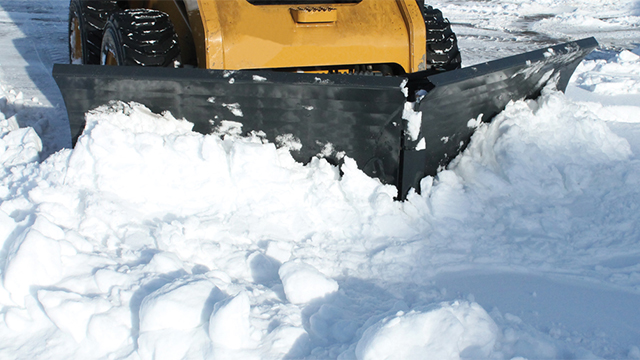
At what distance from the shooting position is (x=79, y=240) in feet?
7.51

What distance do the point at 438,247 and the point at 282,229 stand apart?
81cm

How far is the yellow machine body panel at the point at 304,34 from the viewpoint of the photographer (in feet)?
10.1

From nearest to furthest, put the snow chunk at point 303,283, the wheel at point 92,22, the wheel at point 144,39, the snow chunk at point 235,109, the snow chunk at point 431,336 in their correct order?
the snow chunk at point 431,336 < the snow chunk at point 303,283 < the snow chunk at point 235,109 < the wheel at point 144,39 < the wheel at point 92,22

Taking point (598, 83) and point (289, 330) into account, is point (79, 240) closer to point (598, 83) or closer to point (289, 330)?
point (289, 330)

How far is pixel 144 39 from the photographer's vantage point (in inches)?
125

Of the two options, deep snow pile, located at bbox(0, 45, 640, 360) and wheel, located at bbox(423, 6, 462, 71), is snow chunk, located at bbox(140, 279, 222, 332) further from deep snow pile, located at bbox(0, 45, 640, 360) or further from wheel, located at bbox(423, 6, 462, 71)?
wheel, located at bbox(423, 6, 462, 71)

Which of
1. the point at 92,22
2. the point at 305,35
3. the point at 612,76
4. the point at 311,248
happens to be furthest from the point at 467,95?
the point at 612,76

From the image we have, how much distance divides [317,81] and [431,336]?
4.85ft

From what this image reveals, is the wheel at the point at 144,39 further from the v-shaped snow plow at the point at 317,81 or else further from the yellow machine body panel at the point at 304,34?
the yellow machine body panel at the point at 304,34

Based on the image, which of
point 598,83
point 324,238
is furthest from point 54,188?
point 598,83

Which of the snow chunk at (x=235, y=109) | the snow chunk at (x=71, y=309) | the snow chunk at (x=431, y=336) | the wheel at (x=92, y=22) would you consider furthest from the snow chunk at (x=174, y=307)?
the wheel at (x=92, y=22)

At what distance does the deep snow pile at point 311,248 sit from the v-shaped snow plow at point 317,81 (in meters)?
0.11

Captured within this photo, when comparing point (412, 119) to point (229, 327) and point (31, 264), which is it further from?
point (31, 264)

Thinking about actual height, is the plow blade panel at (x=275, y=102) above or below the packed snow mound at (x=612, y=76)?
above
